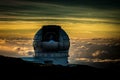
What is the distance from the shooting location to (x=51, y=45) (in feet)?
416

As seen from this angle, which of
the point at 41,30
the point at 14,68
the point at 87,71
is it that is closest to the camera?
the point at 14,68

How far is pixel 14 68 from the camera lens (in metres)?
115

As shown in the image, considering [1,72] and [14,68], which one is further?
[14,68]

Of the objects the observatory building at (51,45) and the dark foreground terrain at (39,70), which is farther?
the observatory building at (51,45)

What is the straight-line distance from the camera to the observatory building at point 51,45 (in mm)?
127438

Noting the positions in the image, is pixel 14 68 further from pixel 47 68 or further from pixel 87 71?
pixel 87 71

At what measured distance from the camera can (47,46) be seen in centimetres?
12681

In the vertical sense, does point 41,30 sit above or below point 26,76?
above

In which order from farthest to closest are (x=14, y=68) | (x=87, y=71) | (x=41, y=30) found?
1. (x=41, y=30)
2. (x=87, y=71)
3. (x=14, y=68)

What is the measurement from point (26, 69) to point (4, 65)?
5897 millimetres

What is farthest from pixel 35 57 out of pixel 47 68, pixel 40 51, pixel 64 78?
pixel 64 78

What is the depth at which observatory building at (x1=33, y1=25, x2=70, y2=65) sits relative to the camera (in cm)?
12744

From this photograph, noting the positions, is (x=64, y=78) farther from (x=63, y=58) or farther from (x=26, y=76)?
(x=63, y=58)

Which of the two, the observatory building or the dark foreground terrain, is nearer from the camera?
the dark foreground terrain
